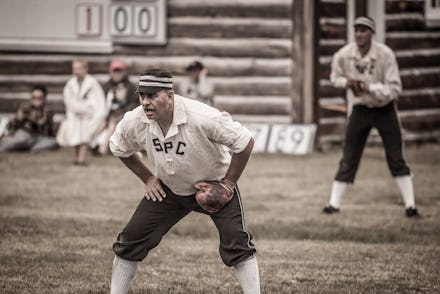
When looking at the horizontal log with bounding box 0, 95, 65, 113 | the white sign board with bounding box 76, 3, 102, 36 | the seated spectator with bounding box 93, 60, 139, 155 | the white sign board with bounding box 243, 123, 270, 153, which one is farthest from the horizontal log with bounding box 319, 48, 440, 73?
the horizontal log with bounding box 0, 95, 65, 113

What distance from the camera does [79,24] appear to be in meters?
19.4

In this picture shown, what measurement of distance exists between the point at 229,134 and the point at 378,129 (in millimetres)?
5089

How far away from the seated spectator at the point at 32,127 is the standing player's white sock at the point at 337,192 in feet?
25.2

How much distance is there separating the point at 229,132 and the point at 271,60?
39.3 feet

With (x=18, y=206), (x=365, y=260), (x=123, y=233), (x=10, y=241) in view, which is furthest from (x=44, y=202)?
(x=123, y=233)

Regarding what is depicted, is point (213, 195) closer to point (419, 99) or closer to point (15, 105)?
point (15, 105)

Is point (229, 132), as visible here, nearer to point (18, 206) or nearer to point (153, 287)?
point (153, 287)

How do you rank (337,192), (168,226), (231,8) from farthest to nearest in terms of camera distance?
(231,8), (337,192), (168,226)

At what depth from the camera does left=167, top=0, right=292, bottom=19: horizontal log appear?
18.7 meters

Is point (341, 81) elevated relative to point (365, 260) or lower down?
elevated

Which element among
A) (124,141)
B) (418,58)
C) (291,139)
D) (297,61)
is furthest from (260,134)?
(124,141)

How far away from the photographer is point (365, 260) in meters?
9.58

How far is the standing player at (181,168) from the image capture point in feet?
22.9

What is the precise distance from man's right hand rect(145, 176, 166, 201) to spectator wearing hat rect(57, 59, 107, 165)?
939 centimetres
